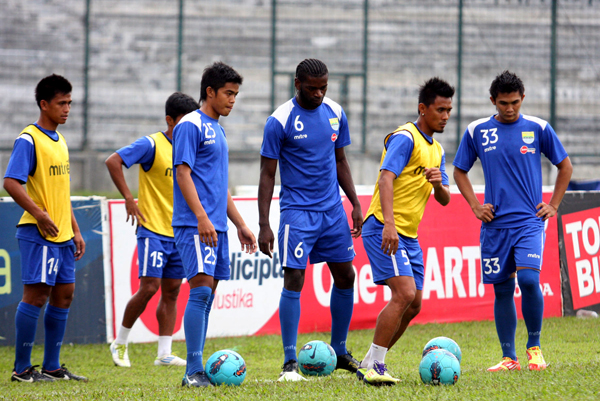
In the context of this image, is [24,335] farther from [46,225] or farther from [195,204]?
[195,204]

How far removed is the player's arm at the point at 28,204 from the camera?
17.2 ft

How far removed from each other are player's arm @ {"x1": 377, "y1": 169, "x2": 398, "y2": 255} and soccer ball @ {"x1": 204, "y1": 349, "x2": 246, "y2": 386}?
1.30 m

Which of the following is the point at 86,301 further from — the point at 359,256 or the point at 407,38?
the point at 407,38

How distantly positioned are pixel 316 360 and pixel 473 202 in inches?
72.2

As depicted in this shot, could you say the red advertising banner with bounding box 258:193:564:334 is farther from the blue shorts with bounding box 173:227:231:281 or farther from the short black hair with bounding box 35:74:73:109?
the short black hair with bounding box 35:74:73:109

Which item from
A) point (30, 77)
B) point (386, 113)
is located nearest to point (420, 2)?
point (386, 113)

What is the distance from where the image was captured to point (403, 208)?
5098 mm

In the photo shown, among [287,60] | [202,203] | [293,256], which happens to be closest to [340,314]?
[293,256]

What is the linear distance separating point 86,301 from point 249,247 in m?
3.13

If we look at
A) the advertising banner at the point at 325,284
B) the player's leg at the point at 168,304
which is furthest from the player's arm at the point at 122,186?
the advertising banner at the point at 325,284

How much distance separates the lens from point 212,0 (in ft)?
55.5

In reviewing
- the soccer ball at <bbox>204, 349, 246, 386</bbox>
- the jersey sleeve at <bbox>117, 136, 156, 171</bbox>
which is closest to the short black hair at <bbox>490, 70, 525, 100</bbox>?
the soccer ball at <bbox>204, 349, 246, 386</bbox>

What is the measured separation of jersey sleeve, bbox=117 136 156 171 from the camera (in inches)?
253

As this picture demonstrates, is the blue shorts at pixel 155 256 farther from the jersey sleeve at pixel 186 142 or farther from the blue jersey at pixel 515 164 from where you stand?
the blue jersey at pixel 515 164
